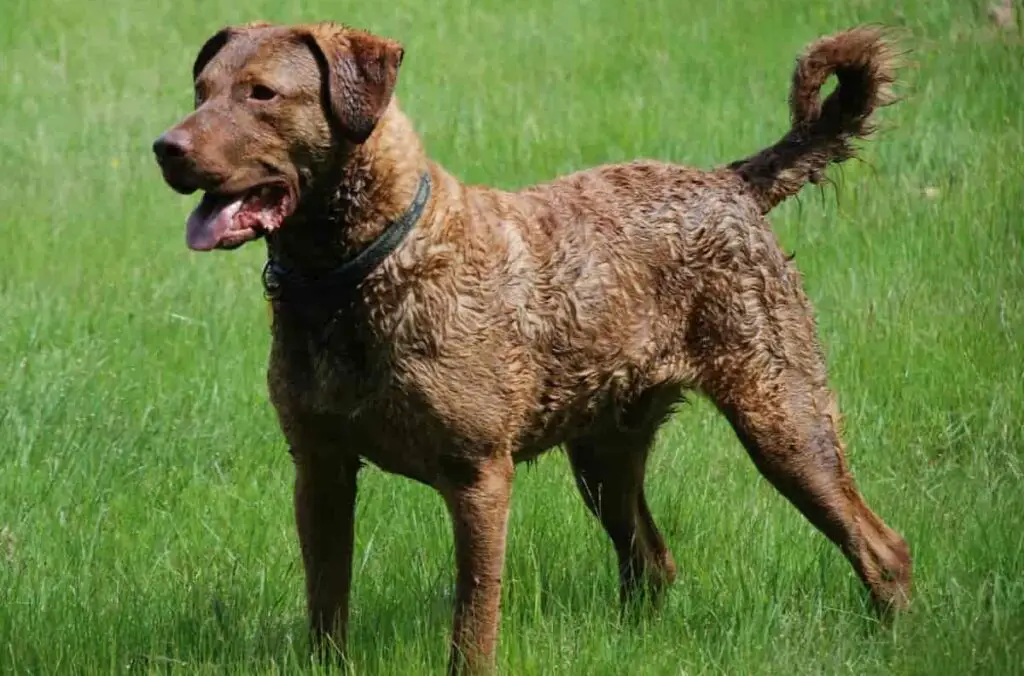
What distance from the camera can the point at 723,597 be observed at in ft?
19.1

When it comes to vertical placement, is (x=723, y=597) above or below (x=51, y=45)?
below

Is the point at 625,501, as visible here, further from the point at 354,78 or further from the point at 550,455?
the point at 354,78

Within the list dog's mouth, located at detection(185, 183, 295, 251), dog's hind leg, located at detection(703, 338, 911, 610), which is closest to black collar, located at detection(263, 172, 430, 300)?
dog's mouth, located at detection(185, 183, 295, 251)

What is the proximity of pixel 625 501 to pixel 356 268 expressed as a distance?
1669mm

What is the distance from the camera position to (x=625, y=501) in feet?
19.9

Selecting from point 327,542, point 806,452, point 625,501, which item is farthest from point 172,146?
point 806,452

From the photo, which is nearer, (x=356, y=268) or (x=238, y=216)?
(x=238, y=216)

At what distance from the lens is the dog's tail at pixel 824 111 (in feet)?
19.5

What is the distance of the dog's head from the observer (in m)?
4.59

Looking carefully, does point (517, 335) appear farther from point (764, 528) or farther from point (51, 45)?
point (51, 45)

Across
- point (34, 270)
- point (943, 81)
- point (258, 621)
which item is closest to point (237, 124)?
point (258, 621)

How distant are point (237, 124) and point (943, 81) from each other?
867 cm

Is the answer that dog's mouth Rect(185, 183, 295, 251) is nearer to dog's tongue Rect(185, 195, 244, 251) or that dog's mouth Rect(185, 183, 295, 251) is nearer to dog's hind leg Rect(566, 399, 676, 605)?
dog's tongue Rect(185, 195, 244, 251)

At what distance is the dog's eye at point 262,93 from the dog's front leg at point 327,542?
1.14m
